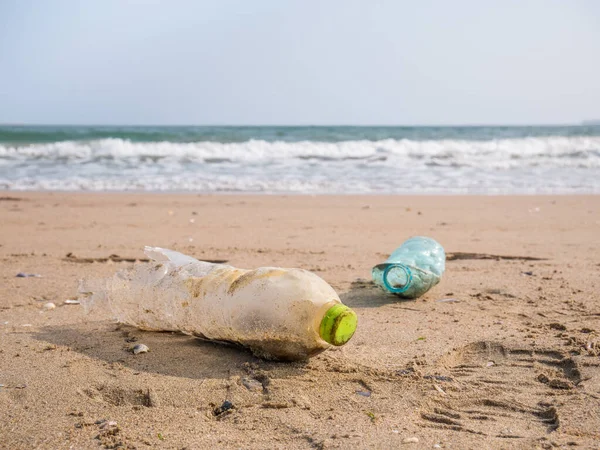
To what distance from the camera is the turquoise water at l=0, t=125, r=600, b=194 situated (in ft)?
34.3

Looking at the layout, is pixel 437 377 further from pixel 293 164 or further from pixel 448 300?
pixel 293 164

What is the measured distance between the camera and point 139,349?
2.26 metres

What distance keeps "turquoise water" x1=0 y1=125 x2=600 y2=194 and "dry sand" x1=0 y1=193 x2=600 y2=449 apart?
239 inches

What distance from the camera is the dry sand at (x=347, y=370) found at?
1.66 metres

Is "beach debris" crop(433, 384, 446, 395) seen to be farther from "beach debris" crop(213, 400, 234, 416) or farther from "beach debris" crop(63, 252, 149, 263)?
"beach debris" crop(63, 252, 149, 263)

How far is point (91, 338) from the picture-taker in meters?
2.43

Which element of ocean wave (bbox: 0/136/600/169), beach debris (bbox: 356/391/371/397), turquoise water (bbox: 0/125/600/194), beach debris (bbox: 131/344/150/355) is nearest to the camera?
A: beach debris (bbox: 356/391/371/397)

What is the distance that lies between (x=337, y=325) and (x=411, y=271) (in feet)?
4.34

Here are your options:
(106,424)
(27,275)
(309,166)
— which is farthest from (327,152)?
(106,424)

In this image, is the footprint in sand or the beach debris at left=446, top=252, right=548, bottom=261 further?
the beach debris at left=446, top=252, right=548, bottom=261

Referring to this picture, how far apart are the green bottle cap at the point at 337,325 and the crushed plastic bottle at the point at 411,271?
4.05 ft

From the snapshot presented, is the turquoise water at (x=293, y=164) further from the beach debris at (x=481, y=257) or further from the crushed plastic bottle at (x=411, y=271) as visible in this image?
the crushed plastic bottle at (x=411, y=271)

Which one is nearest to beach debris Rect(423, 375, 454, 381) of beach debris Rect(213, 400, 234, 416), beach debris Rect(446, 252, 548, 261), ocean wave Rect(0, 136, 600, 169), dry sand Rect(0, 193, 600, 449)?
dry sand Rect(0, 193, 600, 449)

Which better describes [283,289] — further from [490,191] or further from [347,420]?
[490,191]
